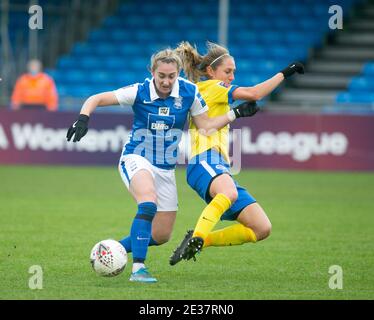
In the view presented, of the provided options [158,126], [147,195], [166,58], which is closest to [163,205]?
[147,195]

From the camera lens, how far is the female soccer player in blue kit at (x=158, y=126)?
7.42 m

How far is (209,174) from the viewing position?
7.61 metres

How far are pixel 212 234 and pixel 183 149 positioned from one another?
9.93 metres

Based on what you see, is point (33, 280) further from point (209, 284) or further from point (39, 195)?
point (39, 195)

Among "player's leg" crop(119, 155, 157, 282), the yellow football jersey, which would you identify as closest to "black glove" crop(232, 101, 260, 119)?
the yellow football jersey

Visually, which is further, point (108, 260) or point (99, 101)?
point (99, 101)

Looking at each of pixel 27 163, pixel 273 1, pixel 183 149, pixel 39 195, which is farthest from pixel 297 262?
pixel 273 1

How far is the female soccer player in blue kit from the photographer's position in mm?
7418

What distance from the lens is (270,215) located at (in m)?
12.3

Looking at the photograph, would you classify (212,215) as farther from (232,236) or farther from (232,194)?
(232,236)

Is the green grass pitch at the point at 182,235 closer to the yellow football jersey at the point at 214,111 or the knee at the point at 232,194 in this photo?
the knee at the point at 232,194

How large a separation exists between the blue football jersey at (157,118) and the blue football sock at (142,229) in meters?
0.48

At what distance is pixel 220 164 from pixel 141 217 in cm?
87

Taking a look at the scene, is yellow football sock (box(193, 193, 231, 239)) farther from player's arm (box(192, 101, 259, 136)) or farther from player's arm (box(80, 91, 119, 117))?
player's arm (box(80, 91, 119, 117))
